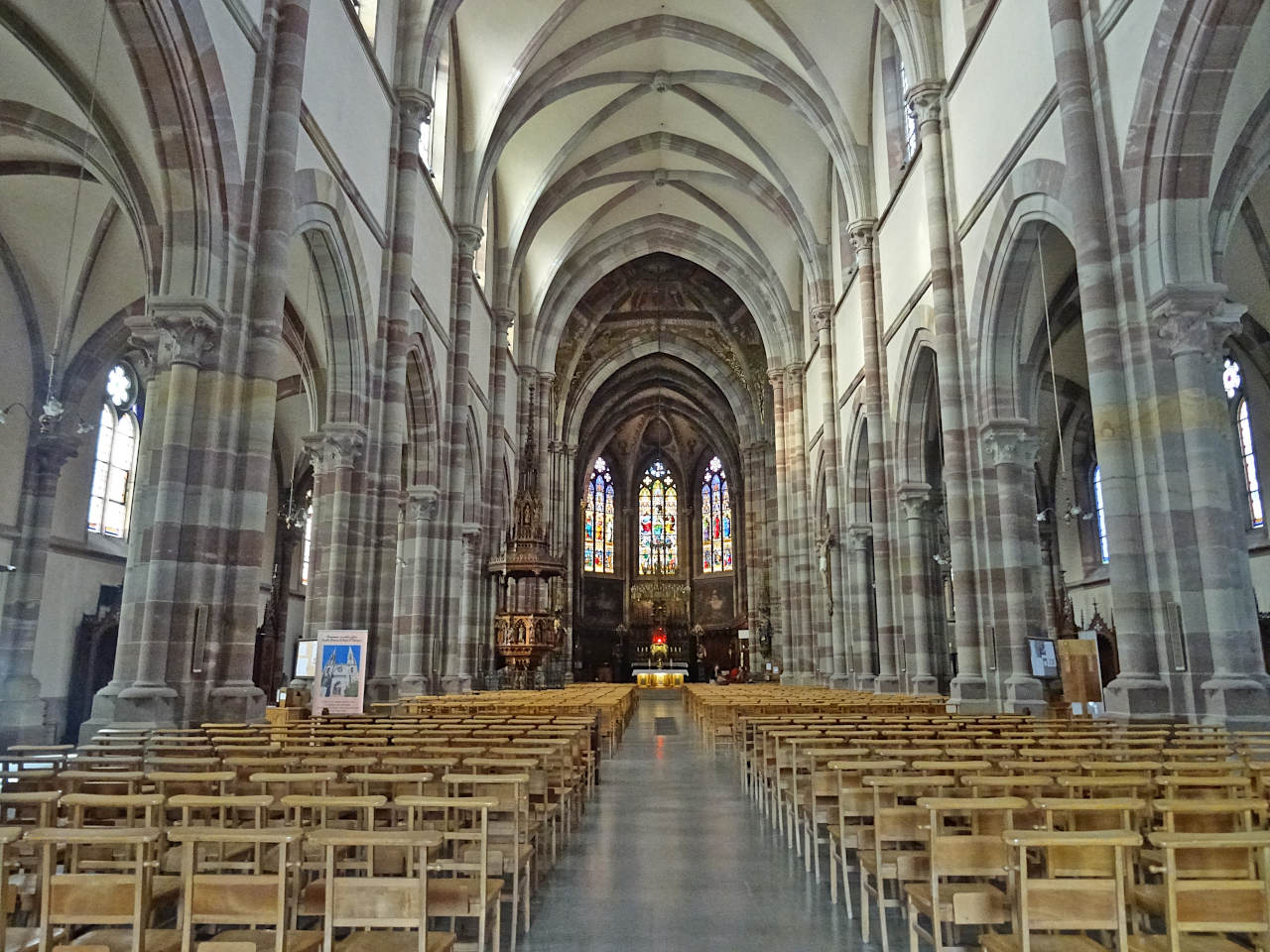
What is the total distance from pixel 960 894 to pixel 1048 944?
38 centimetres

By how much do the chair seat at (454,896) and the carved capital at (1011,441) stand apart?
12570 millimetres

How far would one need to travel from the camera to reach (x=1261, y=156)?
37.3ft

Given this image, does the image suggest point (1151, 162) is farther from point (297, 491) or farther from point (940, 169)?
point (297, 491)

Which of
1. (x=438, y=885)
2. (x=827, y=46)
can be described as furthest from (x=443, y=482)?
(x=438, y=885)

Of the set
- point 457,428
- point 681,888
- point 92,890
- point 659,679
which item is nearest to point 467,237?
point 457,428

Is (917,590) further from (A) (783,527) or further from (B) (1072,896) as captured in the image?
(B) (1072,896)

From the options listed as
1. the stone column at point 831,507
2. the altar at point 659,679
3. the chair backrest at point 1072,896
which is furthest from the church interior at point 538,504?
the altar at point 659,679

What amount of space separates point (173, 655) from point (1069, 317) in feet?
59.5

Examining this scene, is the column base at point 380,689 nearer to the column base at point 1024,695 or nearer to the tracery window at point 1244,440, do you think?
the column base at point 1024,695

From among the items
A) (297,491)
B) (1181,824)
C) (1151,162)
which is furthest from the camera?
(297,491)

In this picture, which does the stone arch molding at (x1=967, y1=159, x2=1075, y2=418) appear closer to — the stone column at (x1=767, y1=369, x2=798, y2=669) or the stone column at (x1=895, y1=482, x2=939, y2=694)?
the stone column at (x1=895, y1=482, x2=939, y2=694)

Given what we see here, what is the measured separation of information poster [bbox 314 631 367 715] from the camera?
468 inches

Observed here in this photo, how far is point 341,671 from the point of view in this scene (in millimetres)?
11992

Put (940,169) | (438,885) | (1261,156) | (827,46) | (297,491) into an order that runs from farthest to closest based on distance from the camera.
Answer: (297,491) → (827,46) → (940,169) → (1261,156) → (438,885)
